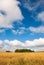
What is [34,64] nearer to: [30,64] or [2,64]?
[30,64]

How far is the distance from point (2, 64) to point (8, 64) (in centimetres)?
61

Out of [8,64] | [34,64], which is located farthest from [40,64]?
[8,64]

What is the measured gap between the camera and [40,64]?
15.5m

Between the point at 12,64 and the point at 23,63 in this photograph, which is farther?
the point at 23,63

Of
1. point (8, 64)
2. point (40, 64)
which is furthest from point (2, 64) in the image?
point (40, 64)

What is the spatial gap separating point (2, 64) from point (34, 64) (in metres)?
2.98

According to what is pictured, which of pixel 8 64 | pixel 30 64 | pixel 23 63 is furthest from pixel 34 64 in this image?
Result: pixel 8 64

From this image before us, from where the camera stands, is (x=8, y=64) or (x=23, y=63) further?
(x=23, y=63)

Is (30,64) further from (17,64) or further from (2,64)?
(2,64)

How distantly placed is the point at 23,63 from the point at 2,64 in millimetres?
2283

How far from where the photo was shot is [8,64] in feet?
47.5

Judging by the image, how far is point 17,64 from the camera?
15.1 metres

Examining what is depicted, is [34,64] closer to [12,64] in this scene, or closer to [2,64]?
[12,64]

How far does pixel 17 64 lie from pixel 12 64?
0.58 metres
